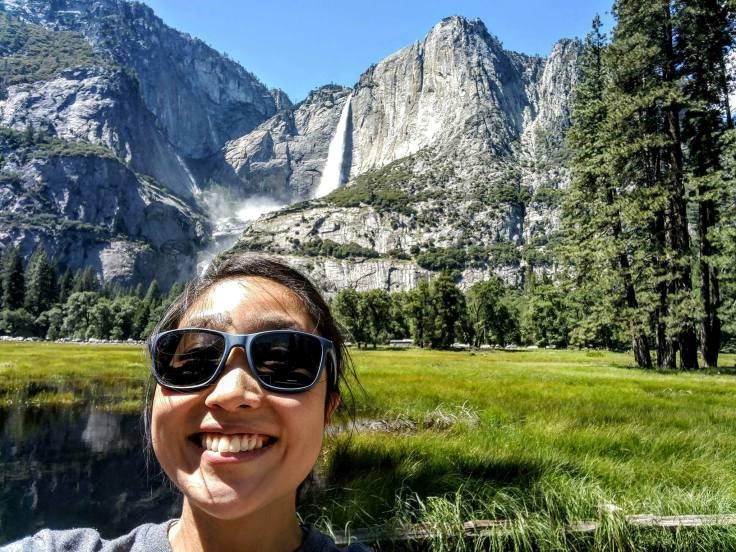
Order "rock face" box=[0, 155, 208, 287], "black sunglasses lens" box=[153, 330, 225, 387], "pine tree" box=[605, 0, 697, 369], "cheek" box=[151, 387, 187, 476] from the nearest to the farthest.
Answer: "cheek" box=[151, 387, 187, 476] < "black sunglasses lens" box=[153, 330, 225, 387] < "pine tree" box=[605, 0, 697, 369] < "rock face" box=[0, 155, 208, 287]

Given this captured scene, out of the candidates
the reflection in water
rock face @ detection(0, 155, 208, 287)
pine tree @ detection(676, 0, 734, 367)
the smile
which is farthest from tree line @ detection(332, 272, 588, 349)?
rock face @ detection(0, 155, 208, 287)

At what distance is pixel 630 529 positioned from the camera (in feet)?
14.3

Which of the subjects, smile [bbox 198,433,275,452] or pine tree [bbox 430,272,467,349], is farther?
pine tree [bbox 430,272,467,349]

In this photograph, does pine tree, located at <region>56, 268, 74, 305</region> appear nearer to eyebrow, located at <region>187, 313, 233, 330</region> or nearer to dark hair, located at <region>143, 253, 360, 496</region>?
dark hair, located at <region>143, 253, 360, 496</region>

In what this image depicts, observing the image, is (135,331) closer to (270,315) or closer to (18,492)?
(18,492)

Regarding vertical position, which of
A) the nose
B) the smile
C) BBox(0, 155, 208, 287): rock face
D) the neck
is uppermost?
BBox(0, 155, 208, 287): rock face

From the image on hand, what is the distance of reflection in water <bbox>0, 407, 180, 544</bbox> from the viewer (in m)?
8.28

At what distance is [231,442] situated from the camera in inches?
66.7

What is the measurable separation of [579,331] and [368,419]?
2051 centimetres

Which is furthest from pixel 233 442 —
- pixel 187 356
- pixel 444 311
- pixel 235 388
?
pixel 444 311

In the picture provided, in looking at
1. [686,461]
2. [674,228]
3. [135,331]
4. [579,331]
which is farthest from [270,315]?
[135,331]

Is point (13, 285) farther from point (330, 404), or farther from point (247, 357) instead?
point (247, 357)

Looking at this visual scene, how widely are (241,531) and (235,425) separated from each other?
0.39 metres

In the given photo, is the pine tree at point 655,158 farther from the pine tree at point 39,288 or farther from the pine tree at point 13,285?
the pine tree at point 39,288
